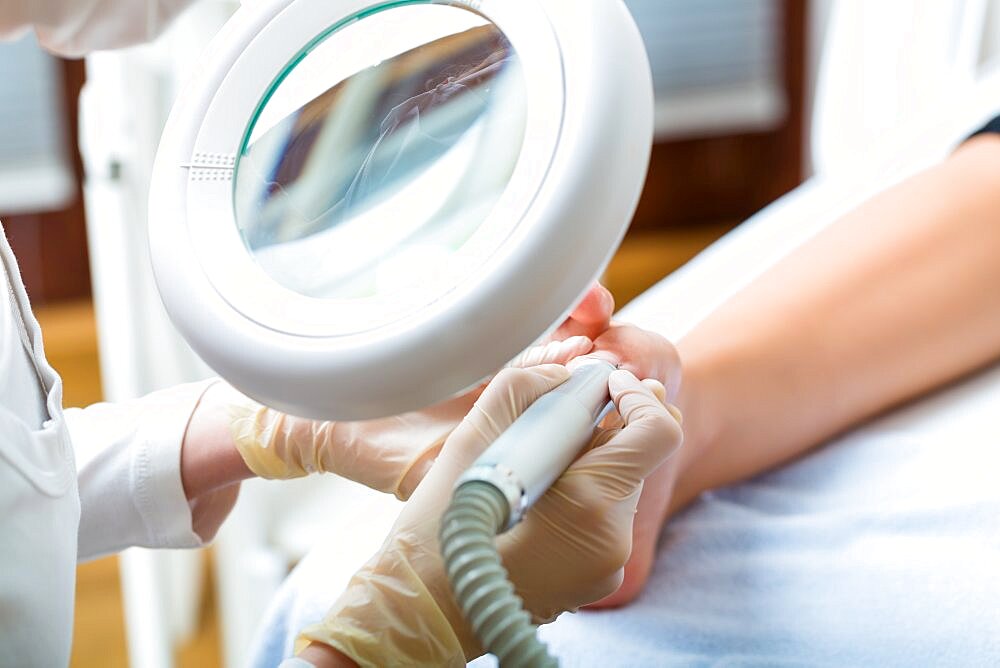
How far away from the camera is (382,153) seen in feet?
1.77

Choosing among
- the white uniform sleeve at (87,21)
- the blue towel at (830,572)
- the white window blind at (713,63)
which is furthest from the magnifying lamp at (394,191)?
the white window blind at (713,63)

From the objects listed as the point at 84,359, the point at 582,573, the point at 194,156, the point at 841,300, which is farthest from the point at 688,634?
the point at 84,359

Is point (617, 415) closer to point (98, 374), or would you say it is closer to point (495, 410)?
point (495, 410)

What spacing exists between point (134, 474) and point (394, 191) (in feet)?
0.88

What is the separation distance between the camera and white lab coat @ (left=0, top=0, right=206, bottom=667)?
19.8 inches

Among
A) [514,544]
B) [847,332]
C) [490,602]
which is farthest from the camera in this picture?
[847,332]

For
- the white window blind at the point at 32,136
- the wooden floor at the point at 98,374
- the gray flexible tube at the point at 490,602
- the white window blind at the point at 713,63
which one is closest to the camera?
the gray flexible tube at the point at 490,602

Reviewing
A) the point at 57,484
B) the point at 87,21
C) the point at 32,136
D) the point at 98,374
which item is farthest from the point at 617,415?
the point at 32,136

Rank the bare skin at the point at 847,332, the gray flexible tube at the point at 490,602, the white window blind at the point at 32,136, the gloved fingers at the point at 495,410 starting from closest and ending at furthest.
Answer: the gray flexible tube at the point at 490,602 < the gloved fingers at the point at 495,410 < the bare skin at the point at 847,332 < the white window blind at the point at 32,136

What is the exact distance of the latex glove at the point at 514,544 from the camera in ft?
1.66

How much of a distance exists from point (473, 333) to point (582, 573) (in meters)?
0.15

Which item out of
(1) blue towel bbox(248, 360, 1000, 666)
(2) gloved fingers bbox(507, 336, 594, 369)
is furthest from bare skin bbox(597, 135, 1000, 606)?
(2) gloved fingers bbox(507, 336, 594, 369)

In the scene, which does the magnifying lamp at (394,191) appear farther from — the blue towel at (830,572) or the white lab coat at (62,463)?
the blue towel at (830,572)

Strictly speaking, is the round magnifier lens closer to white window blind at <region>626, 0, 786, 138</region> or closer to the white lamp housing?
the white lamp housing
